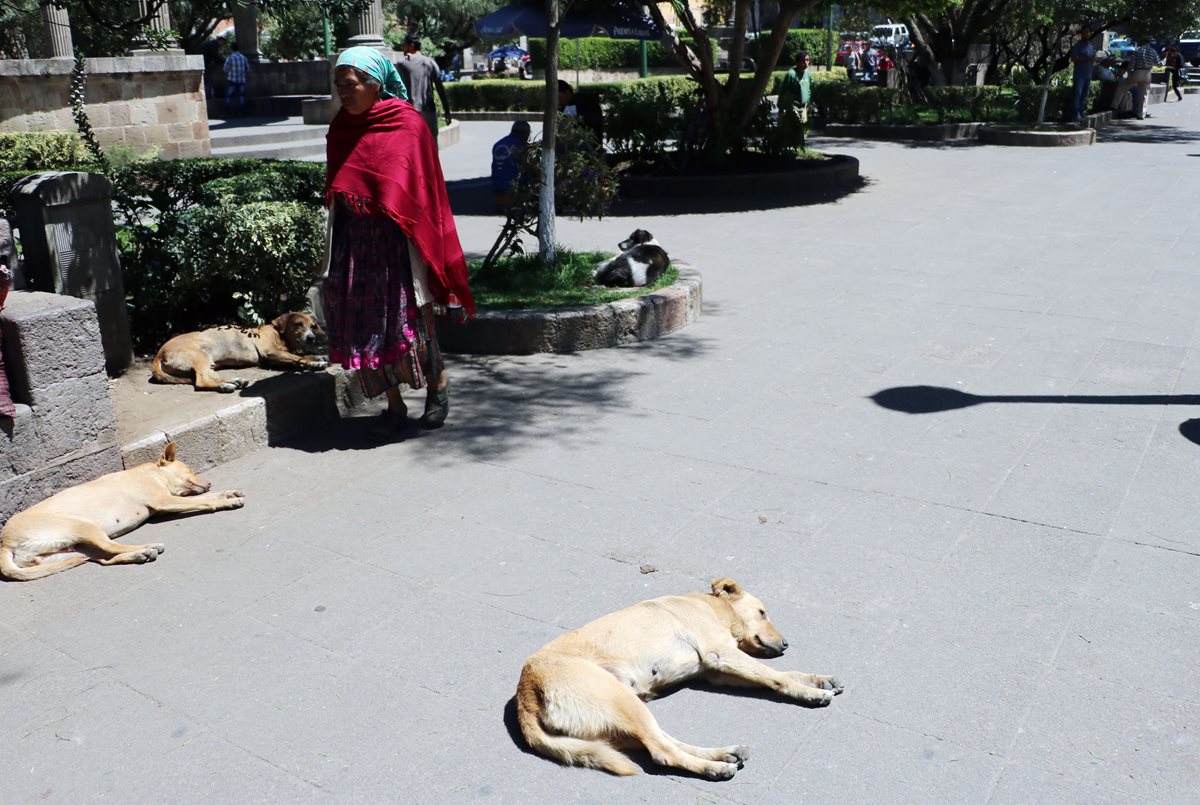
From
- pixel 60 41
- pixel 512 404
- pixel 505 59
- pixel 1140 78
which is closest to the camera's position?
pixel 512 404

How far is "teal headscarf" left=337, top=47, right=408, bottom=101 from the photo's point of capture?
5531 mm

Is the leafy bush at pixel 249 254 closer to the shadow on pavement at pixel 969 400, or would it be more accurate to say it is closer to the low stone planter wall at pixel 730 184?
the shadow on pavement at pixel 969 400

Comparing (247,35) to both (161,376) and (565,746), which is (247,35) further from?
(565,746)

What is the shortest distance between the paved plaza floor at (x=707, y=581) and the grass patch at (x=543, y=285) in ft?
1.86

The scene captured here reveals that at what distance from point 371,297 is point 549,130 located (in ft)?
9.98

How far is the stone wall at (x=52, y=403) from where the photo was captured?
4.96 meters

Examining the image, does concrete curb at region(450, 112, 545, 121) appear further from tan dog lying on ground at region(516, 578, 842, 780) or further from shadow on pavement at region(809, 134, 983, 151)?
tan dog lying on ground at region(516, 578, 842, 780)

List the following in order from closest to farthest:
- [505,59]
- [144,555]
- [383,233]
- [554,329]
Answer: [144,555] → [383,233] → [554,329] → [505,59]

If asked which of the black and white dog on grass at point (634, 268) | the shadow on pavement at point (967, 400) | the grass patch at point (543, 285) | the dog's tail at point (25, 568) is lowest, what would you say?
the dog's tail at point (25, 568)

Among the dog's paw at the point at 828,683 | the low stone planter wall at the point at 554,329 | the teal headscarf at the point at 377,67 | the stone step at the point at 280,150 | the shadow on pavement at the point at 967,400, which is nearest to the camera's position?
the dog's paw at the point at 828,683

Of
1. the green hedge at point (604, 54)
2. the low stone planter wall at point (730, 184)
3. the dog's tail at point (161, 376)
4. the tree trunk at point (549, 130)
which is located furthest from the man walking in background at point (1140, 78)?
the dog's tail at point (161, 376)

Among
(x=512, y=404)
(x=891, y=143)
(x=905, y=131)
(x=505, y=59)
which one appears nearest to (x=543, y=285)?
(x=512, y=404)

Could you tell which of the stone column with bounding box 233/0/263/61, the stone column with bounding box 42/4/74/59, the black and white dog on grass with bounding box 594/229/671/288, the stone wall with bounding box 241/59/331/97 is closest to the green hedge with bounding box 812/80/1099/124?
the stone wall with bounding box 241/59/331/97

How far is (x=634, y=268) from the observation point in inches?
339
